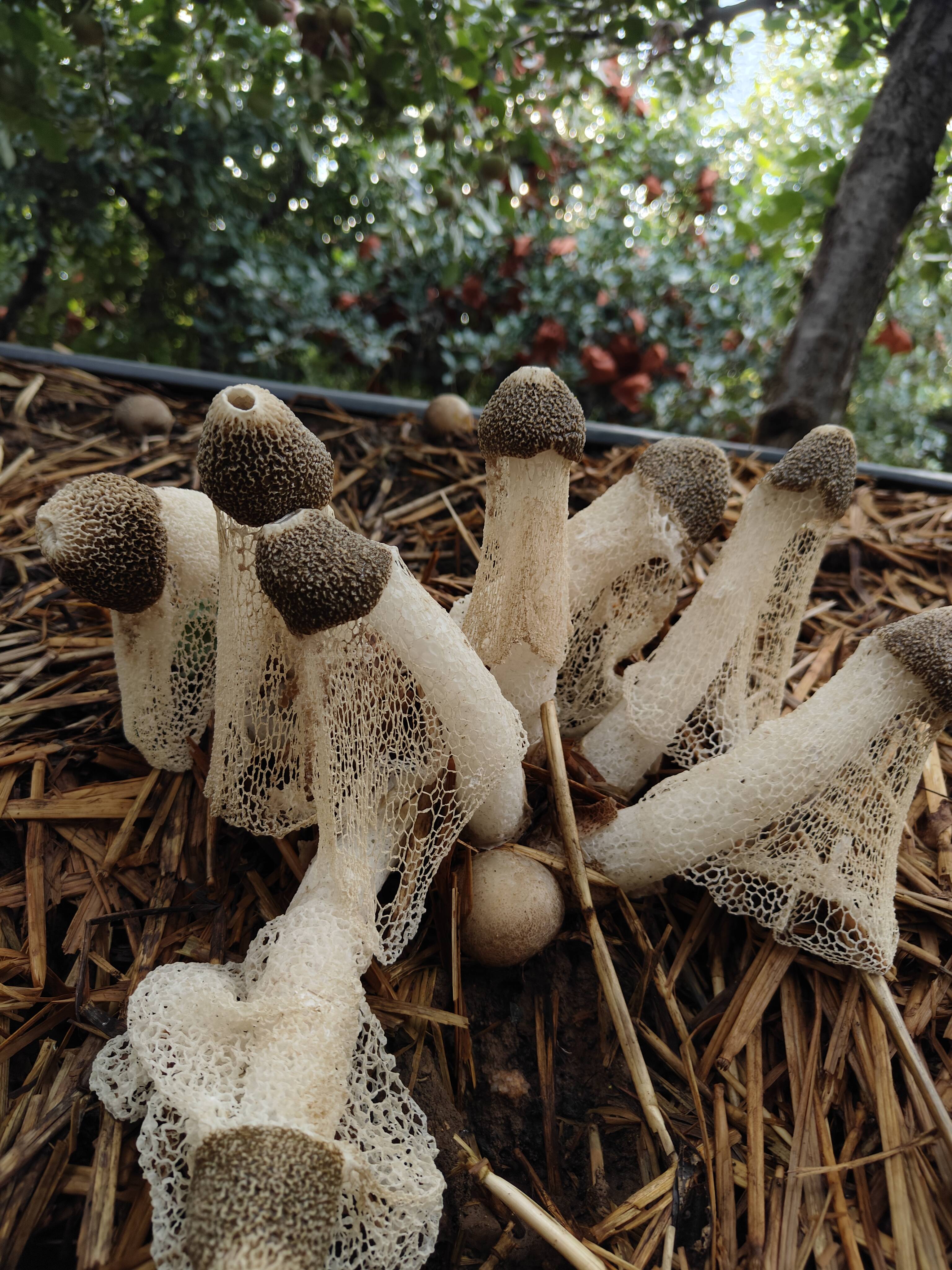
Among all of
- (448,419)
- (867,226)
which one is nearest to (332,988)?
(448,419)

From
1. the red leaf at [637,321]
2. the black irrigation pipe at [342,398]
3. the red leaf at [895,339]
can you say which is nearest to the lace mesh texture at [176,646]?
the black irrigation pipe at [342,398]

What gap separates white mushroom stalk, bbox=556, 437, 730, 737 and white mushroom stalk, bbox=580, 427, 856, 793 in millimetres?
64

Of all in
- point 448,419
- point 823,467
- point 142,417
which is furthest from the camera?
point 448,419

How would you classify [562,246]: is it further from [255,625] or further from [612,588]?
[255,625]

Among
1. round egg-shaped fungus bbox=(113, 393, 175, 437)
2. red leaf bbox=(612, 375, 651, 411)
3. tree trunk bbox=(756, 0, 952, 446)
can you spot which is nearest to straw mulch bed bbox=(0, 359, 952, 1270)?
round egg-shaped fungus bbox=(113, 393, 175, 437)

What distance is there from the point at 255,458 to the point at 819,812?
1.18 m

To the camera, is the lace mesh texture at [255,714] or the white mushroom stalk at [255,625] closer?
the white mushroom stalk at [255,625]

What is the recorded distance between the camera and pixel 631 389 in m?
4.81

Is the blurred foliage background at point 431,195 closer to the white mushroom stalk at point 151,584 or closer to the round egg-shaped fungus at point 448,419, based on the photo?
the round egg-shaped fungus at point 448,419

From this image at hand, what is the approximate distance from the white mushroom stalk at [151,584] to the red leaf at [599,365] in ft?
12.3

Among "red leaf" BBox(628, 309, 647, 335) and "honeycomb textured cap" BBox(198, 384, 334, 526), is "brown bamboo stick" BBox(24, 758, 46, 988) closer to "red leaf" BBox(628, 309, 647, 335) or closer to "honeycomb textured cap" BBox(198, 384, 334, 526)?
"honeycomb textured cap" BBox(198, 384, 334, 526)

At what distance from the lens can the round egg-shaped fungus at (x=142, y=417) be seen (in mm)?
2561

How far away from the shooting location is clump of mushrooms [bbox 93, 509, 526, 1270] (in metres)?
0.92

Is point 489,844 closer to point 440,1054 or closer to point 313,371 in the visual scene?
point 440,1054
